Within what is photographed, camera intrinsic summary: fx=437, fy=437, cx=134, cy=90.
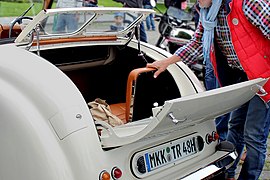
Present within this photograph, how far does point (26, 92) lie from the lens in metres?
2.35

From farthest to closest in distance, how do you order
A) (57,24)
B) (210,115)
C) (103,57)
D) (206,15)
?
1. (103,57)
2. (57,24)
3. (206,15)
4. (210,115)

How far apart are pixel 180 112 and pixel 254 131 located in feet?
4.02

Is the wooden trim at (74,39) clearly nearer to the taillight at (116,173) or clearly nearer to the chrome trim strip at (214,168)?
the taillight at (116,173)

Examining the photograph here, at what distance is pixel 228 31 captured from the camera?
10.4ft

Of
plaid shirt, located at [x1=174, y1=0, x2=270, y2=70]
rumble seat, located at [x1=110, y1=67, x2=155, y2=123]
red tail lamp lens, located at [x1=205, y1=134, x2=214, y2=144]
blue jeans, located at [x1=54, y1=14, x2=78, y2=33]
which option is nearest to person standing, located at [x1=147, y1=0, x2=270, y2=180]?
plaid shirt, located at [x1=174, y1=0, x2=270, y2=70]

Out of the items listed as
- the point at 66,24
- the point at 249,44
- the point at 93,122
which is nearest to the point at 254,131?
the point at 249,44

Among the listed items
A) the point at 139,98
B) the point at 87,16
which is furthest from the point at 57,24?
the point at 139,98

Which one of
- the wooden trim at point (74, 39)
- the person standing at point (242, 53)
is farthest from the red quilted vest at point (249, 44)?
the wooden trim at point (74, 39)

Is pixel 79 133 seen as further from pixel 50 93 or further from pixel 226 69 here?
pixel 226 69

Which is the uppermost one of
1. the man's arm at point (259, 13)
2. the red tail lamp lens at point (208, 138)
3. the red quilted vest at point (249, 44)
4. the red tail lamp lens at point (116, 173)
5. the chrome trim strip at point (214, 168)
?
the man's arm at point (259, 13)

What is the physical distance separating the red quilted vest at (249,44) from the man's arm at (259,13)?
0.06 m

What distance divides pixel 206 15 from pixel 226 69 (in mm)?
471

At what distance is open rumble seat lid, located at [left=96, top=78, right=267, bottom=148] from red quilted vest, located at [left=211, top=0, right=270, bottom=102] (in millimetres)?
322

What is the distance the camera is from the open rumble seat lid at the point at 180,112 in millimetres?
2218
